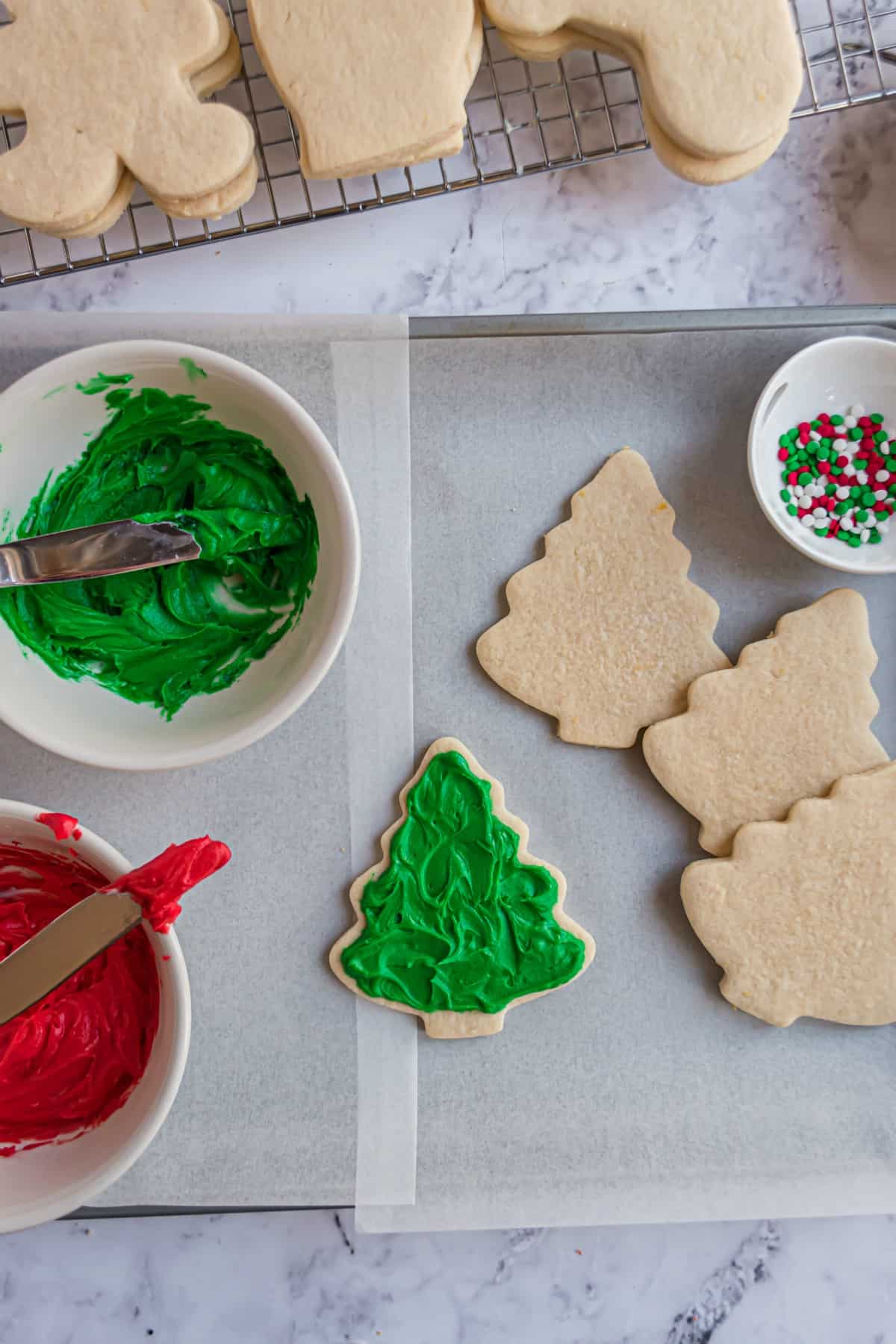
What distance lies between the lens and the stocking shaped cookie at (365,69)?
0.97 m

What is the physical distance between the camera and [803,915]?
3.57 ft

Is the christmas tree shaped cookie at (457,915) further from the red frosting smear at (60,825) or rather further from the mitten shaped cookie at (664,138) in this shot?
the mitten shaped cookie at (664,138)

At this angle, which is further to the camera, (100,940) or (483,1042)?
(483,1042)

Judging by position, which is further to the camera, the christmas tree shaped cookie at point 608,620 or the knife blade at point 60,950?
the christmas tree shaped cookie at point 608,620

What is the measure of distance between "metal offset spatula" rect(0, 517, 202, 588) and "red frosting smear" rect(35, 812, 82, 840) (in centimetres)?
21

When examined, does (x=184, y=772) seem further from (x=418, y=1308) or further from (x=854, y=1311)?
(x=854, y=1311)

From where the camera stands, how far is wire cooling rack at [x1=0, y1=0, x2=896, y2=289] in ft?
3.53

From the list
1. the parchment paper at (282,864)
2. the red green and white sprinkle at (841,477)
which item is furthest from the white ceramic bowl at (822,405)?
the parchment paper at (282,864)

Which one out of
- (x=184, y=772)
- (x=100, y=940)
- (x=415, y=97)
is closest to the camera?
(x=100, y=940)

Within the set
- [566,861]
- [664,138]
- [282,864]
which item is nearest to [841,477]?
[664,138]

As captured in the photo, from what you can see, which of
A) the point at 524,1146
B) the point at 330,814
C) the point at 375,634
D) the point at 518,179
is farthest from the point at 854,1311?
the point at 518,179

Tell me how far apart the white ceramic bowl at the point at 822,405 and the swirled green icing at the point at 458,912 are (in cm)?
41

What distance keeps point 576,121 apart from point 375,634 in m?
0.57

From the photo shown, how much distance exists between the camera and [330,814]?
110 centimetres
